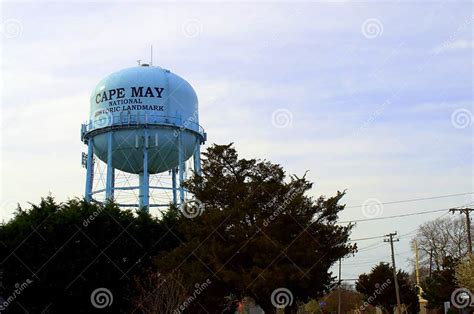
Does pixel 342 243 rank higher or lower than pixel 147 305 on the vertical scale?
higher

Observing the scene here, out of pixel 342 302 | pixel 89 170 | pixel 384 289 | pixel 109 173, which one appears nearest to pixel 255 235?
pixel 109 173

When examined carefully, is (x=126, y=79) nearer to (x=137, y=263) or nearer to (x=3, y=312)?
(x=137, y=263)

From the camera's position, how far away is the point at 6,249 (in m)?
31.7

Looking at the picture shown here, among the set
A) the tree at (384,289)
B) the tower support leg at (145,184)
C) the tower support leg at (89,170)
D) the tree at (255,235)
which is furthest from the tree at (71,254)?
the tree at (384,289)

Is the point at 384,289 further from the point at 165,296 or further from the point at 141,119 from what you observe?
the point at 165,296

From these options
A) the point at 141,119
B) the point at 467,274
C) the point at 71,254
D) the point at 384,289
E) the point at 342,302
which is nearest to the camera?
the point at 71,254

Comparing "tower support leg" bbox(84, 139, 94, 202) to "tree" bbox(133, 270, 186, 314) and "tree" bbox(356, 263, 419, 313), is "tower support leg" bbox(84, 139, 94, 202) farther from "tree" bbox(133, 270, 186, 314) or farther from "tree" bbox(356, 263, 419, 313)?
"tree" bbox(356, 263, 419, 313)

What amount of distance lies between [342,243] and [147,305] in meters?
9.79

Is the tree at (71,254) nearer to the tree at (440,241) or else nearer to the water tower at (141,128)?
the water tower at (141,128)

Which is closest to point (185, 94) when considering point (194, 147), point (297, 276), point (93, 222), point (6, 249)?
point (194, 147)

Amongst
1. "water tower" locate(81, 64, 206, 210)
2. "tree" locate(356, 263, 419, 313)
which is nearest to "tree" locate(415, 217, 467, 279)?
"tree" locate(356, 263, 419, 313)

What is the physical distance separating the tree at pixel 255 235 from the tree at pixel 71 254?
3.15m

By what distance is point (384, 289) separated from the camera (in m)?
51.6

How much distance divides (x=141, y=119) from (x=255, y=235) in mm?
15011
